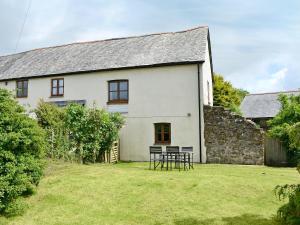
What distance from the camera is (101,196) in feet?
34.8

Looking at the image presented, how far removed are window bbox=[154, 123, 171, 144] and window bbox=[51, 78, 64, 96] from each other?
25.9ft

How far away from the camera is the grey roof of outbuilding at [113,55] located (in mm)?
21375

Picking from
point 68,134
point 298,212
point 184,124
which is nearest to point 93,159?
point 68,134

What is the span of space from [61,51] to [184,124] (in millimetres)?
13401

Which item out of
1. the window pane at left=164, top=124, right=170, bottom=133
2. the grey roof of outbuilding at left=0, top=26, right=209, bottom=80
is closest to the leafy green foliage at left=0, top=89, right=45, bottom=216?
the window pane at left=164, top=124, right=170, bottom=133

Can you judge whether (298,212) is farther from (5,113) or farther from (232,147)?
(232,147)

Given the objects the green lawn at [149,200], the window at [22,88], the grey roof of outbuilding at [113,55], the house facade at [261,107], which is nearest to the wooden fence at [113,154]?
the grey roof of outbuilding at [113,55]

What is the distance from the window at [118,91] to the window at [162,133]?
288 cm

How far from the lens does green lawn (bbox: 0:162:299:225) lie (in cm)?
882

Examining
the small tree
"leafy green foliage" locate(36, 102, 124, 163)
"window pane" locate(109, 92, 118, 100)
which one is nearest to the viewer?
the small tree

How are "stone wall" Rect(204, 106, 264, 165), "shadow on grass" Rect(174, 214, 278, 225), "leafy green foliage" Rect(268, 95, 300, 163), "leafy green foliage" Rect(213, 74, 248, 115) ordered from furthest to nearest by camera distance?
"leafy green foliage" Rect(213, 74, 248, 115) → "leafy green foliage" Rect(268, 95, 300, 163) → "stone wall" Rect(204, 106, 264, 165) → "shadow on grass" Rect(174, 214, 278, 225)

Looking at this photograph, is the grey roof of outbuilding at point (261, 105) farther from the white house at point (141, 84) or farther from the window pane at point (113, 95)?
the window pane at point (113, 95)

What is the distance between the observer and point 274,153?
20.2 m

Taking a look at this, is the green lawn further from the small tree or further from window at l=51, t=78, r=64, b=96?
window at l=51, t=78, r=64, b=96
